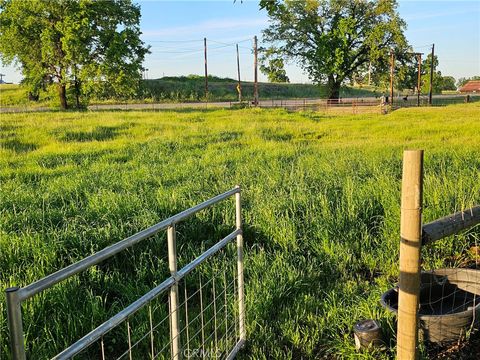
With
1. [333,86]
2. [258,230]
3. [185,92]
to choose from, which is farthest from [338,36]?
[258,230]

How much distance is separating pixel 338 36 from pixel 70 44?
83.8 feet

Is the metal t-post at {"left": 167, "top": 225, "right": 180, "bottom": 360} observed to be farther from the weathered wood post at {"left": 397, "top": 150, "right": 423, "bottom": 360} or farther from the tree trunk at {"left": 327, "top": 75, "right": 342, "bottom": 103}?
the tree trunk at {"left": 327, "top": 75, "right": 342, "bottom": 103}

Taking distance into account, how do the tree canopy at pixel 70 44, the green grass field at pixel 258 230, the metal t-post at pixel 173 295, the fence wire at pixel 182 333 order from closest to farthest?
the metal t-post at pixel 173 295
the fence wire at pixel 182 333
the green grass field at pixel 258 230
the tree canopy at pixel 70 44

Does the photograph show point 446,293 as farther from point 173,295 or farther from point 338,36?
point 338,36

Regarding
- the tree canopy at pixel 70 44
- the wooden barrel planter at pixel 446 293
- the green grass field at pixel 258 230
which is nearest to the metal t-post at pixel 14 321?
the green grass field at pixel 258 230

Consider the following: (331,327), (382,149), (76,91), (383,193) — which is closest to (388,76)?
(76,91)

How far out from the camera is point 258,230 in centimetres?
574

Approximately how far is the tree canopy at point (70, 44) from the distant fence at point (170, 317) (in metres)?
34.3

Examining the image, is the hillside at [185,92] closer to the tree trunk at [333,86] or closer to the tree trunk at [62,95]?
the tree trunk at [62,95]

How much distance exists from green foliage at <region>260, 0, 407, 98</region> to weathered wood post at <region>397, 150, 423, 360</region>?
147 ft

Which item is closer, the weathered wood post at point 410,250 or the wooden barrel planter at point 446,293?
the weathered wood post at point 410,250

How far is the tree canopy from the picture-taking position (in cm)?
3578

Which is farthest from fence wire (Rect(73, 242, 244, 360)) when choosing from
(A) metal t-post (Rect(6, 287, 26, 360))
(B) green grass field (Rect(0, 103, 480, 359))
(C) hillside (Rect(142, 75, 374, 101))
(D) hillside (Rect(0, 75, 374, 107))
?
(C) hillside (Rect(142, 75, 374, 101))

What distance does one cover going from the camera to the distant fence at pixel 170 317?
156 centimetres
